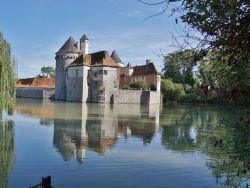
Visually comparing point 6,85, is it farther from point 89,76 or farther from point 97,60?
point 97,60

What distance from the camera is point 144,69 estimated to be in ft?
196

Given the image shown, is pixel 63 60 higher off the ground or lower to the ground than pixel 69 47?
lower

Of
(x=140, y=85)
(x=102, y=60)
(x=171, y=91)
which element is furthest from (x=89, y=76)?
(x=171, y=91)

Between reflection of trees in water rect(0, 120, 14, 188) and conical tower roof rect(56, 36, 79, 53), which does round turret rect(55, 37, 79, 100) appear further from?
reflection of trees in water rect(0, 120, 14, 188)

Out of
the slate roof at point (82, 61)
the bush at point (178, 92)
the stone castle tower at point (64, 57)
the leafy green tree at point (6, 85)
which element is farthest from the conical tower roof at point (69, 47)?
the leafy green tree at point (6, 85)

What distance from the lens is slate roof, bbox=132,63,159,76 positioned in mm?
57216

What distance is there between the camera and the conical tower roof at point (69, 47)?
5133 cm

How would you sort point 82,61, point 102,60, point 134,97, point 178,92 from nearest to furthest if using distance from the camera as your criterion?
1. point 102,60
2. point 82,61
3. point 134,97
4. point 178,92

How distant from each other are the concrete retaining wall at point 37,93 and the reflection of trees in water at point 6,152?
48.1 m

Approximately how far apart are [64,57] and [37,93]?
15.1 meters

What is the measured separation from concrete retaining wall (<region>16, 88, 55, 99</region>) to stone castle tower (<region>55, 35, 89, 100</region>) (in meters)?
7.30

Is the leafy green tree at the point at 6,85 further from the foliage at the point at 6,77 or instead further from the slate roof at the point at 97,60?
the slate roof at the point at 97,60

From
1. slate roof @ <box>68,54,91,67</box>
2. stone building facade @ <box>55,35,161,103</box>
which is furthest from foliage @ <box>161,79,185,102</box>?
slate roof @ <box>68,54,91,67</box>

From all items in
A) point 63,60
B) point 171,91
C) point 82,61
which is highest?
point 63,60
